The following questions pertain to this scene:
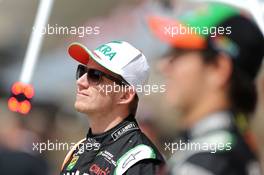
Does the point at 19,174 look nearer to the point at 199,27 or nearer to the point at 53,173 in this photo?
the point at 53,173

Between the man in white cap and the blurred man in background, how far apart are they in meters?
0.88

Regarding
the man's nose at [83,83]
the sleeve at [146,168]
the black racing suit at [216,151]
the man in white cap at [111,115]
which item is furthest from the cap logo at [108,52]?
the black racing suit at [216,151]

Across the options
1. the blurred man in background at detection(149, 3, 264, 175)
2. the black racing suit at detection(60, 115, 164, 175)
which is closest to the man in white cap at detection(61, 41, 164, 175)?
the black racing suit at detection(60, 115, 164, 175)

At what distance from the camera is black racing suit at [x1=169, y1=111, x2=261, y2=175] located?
4.25ft

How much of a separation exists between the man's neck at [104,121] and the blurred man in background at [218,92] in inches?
41.1

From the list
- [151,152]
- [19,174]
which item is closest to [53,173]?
[19,174]

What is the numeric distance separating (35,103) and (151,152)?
6.43ft

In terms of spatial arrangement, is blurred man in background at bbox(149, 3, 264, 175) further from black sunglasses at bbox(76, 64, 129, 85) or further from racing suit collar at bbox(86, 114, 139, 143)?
black sunglasses at bbox(76, 64, 129, 85)

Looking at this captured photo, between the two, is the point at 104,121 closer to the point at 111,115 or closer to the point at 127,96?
the point at 111,115

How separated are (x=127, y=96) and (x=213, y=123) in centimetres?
124

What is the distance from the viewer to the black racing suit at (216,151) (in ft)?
4.25

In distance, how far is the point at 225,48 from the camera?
1399mm

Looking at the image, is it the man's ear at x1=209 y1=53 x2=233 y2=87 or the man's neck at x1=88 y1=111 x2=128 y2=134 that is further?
the man's neck at x1=88 y1=111 x2=128 y2=134

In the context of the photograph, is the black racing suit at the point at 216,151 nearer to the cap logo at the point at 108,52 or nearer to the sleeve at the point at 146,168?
the sleeve at the point at 146,168
